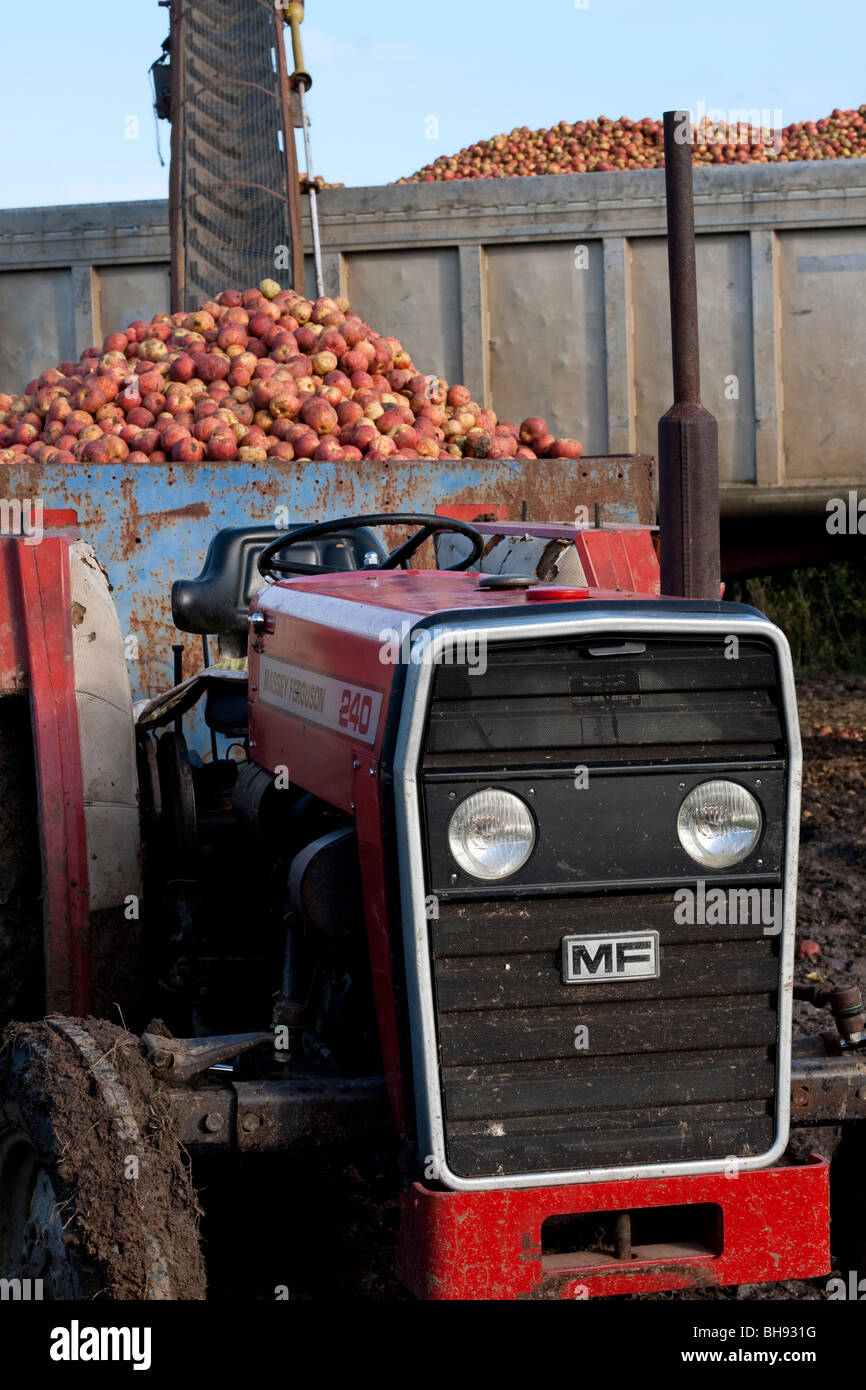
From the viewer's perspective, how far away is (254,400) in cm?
726

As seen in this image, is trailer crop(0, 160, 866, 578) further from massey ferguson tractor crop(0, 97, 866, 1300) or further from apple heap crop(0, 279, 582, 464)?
massey ferguson tractor crop(0, 97, 866, 1300)

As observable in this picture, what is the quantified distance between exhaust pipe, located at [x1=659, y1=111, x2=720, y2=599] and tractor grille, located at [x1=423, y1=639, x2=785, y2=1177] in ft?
3.80

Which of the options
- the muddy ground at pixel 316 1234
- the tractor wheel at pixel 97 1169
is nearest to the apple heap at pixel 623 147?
the muddy ground at pixel 316 1234

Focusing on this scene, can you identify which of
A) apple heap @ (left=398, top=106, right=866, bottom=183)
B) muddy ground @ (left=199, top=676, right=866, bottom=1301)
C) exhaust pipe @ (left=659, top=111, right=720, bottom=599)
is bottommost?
muddy ground @ (left=199, top=676, right=866, bottom=1301)

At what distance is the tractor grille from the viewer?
2061 millimetres

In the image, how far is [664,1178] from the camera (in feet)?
6.81

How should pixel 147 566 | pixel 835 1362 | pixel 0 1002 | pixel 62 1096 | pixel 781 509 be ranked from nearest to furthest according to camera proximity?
pixel 62 1096 → pixel 835 1362 → pixel 0 1002 → pixel 147 566 → pixel 781 509

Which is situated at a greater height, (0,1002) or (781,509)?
(781,509)

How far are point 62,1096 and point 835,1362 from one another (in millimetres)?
1195

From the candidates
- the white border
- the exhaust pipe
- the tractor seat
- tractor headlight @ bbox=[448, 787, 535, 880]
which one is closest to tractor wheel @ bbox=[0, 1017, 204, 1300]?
the white border

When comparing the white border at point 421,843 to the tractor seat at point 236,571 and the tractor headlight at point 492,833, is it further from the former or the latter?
the tractor seat at point 236,571

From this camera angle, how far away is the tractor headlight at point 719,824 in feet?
7.01

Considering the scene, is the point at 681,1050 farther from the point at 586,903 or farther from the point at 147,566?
the point at 147,566

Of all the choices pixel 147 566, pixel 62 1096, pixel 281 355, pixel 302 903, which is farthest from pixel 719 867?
pixel 281 355
